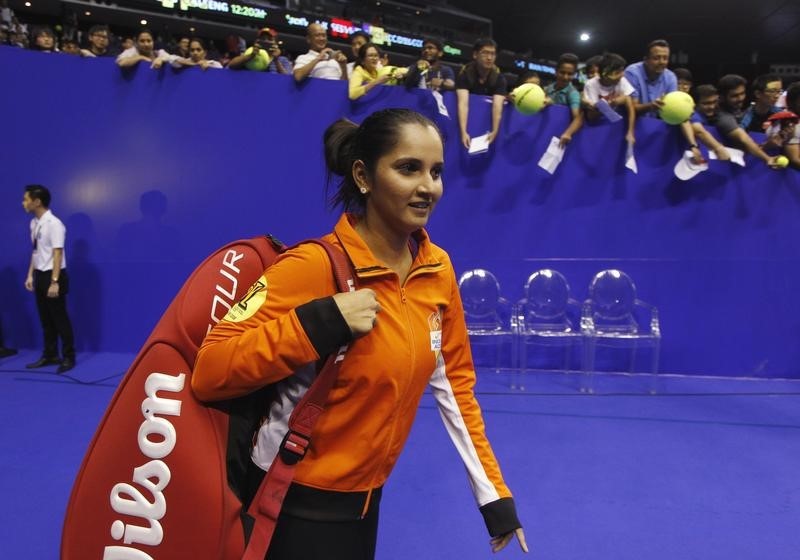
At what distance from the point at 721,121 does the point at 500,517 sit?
15.7 ft

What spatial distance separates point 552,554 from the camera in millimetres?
2348

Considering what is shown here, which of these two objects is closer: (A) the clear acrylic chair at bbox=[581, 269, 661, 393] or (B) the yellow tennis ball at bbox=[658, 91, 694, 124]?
(B) the yellow tennis ball at bbox=[658, 91, 694, 124]

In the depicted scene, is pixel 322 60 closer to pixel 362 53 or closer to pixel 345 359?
pixel 362 53

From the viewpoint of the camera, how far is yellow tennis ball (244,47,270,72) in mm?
5074

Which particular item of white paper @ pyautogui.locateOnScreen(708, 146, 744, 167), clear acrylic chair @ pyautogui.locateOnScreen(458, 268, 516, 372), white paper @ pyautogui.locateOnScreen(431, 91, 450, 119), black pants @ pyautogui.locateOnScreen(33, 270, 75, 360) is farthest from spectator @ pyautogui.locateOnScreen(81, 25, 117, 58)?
white paper @ pyautogui.locateOnScreen(708, 146, 744, 167)

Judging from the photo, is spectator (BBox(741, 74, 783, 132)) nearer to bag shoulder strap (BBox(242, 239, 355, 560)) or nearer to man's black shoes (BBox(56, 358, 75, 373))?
bag shoulder strap (BBox(242, 239, 355, 560))

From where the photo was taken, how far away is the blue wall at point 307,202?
4867 millimetres

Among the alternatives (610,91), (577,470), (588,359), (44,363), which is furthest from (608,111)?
(44,363)

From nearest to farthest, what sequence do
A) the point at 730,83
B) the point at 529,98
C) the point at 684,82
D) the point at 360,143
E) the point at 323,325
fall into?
the point at 323,325 → the point at 360,143 → the point at 529,98 → the point at 730,83 → the point at 684,82

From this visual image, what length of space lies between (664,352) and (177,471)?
15.8 feet

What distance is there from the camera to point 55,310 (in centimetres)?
479

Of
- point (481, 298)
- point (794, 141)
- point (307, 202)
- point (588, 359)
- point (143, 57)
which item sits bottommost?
point (588, 359)

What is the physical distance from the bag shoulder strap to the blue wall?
3941 mm

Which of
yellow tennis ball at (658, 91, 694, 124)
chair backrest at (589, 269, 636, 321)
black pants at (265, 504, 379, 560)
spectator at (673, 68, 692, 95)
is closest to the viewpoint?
black pants at (265, 504, 379, 560)
